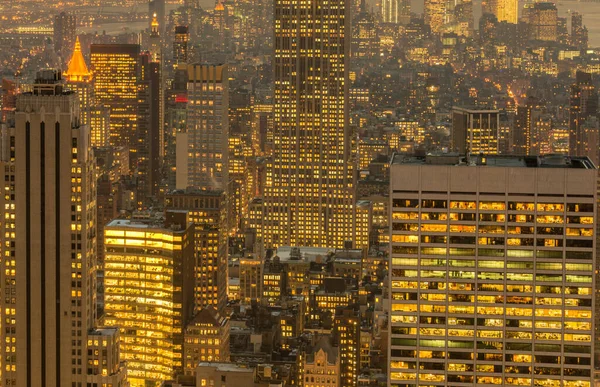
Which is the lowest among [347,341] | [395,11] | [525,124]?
[347,341]

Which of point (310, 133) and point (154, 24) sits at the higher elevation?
point (154, 24)

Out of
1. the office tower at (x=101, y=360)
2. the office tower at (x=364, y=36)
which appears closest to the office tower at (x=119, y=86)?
the office tower at (x=364, y=36)

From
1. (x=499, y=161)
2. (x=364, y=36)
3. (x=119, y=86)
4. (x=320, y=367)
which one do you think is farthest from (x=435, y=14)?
(x=499, y=161)

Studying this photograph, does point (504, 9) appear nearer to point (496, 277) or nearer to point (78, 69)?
point (78, 69)

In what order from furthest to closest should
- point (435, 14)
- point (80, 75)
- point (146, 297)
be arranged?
1. point (435, 14)
2. point (80, 75)
3. point (146, 297)

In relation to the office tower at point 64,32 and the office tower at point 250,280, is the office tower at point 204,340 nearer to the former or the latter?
the office tower at point 64,32

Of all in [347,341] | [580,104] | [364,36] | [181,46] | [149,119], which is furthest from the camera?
[149,119]

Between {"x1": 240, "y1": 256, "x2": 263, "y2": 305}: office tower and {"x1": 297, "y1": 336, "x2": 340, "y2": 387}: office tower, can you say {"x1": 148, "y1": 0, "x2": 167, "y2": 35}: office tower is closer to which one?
{"x1": 240, "y1": 256, "x2": 263, "y2": 305}: office tower

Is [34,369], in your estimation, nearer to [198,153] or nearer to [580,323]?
[580,323]
